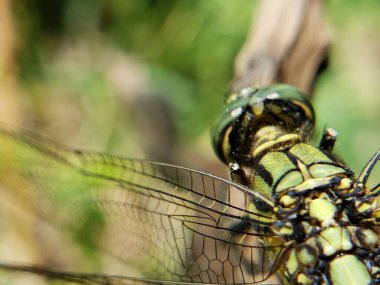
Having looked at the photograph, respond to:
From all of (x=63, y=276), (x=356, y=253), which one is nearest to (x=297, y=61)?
(x=356, y=253)

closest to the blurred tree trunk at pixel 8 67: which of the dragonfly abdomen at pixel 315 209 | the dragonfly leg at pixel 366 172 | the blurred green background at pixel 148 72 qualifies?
the blurred green background at pixel 148 72

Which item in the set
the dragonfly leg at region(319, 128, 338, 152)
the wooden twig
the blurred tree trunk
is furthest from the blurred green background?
the dragonfly leg at region(319, 128, 338, 152)

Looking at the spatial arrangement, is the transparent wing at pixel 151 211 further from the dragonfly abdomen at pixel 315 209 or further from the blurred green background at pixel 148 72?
the blurred green background at pixel 148 72

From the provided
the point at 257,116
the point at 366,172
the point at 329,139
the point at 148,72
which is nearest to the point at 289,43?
the point at 257,116

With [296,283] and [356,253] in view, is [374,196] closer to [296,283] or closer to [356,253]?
[356,253]

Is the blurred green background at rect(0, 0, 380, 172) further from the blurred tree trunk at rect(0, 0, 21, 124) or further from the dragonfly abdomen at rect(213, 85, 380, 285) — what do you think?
the dragonfly abdomen at rect(213, 85, 380, 285)

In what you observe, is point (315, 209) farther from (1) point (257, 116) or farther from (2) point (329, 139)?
(1) point (257, 116)
